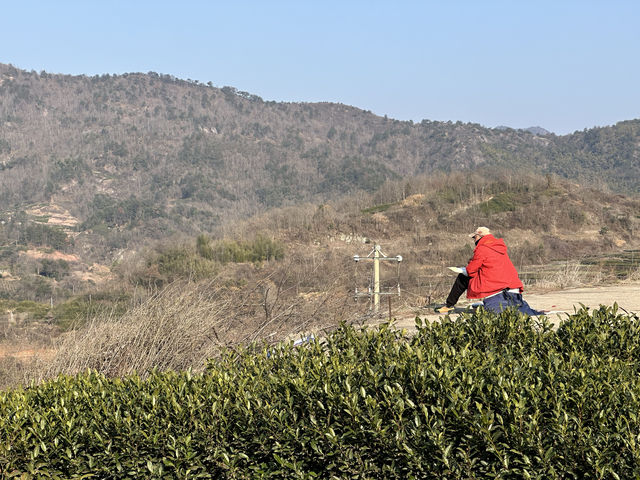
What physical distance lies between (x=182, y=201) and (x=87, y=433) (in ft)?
375

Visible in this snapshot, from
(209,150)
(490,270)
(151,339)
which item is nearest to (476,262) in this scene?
(490,270)

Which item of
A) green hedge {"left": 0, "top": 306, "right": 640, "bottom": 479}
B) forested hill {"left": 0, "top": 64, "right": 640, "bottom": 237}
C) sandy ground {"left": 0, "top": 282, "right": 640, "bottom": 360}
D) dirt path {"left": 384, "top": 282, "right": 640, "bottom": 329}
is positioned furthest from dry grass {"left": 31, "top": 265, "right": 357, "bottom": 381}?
forested hill {"left": 0, "top": 64, "right": 640, "bottom": 237}

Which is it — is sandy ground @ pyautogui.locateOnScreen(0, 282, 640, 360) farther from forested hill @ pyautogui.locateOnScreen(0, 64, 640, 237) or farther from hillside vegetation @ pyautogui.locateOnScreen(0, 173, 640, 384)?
forested hill @ pyautogui.locateOnScreen(0, 64, 640, 237)

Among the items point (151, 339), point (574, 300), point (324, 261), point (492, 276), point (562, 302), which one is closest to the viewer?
point (151, 339)

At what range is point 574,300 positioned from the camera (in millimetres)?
12242

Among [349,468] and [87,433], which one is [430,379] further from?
[87,433]

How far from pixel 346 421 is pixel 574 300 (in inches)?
371

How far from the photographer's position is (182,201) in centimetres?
11631

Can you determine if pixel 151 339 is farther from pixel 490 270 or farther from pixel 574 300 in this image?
pixel 574 300

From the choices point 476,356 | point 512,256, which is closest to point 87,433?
point 476,356

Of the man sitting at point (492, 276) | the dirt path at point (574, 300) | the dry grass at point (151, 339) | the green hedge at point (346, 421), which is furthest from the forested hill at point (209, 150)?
the green hedge at point (346, 421)

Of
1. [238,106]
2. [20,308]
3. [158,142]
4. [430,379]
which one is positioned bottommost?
[20,308]

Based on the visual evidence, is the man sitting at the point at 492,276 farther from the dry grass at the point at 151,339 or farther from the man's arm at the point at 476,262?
the dry grass at the point at 151,339

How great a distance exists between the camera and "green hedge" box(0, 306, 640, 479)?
11.3 feet
